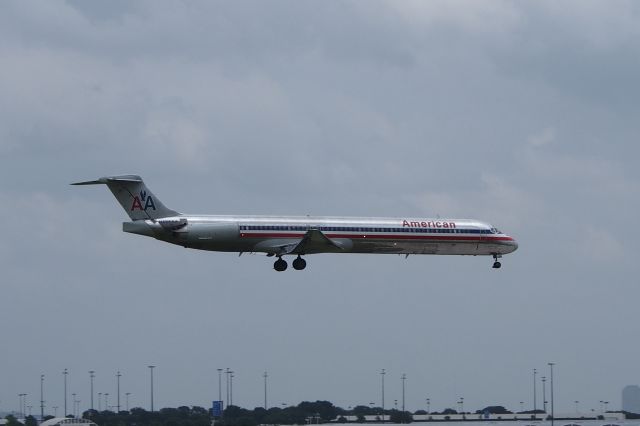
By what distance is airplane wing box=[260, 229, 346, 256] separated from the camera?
99.9 metres

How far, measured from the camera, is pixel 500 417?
184375 millimetres

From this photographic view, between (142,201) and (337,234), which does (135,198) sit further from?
(337,234)

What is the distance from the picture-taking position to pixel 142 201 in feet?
327

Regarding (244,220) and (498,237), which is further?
(498,237)

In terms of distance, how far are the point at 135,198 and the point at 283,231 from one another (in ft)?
35.2

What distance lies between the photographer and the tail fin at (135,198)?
99.5m

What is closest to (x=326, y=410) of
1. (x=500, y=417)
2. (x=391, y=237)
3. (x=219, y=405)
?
(x=219, y=405)

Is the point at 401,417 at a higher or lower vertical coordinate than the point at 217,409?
lower

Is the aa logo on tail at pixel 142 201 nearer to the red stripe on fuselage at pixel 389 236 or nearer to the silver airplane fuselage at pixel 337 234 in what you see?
the silver airplane fuselage at pixel 337 234

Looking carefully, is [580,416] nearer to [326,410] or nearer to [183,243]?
[326,410]

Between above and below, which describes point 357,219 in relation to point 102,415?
above

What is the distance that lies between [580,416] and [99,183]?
329 feet

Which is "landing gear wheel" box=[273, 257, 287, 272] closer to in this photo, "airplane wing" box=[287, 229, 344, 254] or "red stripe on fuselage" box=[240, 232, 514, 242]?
"airplane wing" box=[287, 229, 344, 254]

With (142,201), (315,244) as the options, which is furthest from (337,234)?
(142,201)
